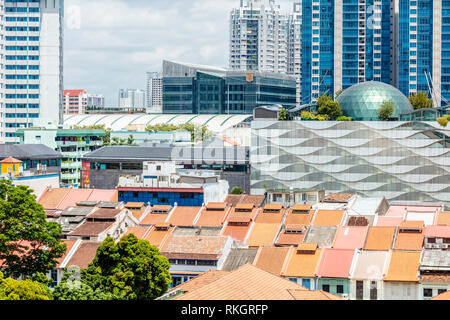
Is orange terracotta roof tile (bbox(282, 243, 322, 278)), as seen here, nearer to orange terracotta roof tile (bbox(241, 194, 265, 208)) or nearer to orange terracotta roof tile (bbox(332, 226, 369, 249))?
orange terracotta roof tile (bbox(332, 226, 369, 249))

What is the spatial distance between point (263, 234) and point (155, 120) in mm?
87505

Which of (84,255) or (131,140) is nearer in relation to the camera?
(84,255)

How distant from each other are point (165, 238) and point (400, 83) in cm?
9349

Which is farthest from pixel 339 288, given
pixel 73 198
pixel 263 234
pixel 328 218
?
pixel 73 198

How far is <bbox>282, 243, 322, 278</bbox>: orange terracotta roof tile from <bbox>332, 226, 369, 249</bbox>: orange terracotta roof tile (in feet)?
11.3

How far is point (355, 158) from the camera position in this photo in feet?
253

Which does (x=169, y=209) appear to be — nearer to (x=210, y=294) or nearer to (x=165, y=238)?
(x=165, y=238)

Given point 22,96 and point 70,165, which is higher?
point 22,96

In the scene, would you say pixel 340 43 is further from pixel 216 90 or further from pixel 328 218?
pixel 328 218

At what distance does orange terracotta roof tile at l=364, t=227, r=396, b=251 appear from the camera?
50.4 m

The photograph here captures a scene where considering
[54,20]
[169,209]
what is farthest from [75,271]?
[54,20]

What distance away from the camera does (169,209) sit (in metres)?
62.6

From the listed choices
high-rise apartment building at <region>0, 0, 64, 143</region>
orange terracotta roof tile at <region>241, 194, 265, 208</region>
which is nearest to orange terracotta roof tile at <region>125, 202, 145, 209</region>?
orange terracotta roof tile at <region>241, 194, 265, 208</region>
